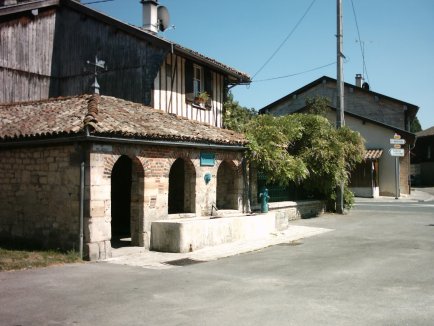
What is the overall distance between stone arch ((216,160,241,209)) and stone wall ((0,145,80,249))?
5980 millimetres

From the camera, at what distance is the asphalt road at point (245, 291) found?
217 inches

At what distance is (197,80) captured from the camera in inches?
630

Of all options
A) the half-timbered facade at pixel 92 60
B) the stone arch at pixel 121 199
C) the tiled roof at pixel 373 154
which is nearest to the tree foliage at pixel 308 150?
the half-timbered facade at pixel 92 60

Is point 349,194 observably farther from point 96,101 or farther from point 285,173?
point 96,101

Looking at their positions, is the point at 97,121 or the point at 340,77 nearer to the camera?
the point at 97,121

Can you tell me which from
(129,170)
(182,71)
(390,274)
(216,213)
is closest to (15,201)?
(129,170)

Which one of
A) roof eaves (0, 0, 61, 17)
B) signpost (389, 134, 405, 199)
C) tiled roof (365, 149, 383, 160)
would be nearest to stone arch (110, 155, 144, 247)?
→ roof eaves (0, 0, 61, 17)

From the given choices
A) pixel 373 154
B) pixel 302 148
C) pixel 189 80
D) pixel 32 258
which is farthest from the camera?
pixel 373 154

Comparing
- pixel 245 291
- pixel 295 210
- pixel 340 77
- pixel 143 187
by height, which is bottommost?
pixel 245 291

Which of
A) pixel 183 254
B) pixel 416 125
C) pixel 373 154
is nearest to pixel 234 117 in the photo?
pixel 183 254

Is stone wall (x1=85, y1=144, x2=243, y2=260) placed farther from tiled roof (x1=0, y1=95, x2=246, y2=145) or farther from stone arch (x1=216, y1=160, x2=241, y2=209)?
stone arch (x1=216, y1=160, x2=241, y2=209)

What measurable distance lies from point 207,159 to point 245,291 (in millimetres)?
6647

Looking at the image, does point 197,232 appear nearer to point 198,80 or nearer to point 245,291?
point 245,291

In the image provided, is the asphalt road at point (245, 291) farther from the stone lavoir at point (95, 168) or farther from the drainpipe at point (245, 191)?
the drainpipe at point (245, 191)
